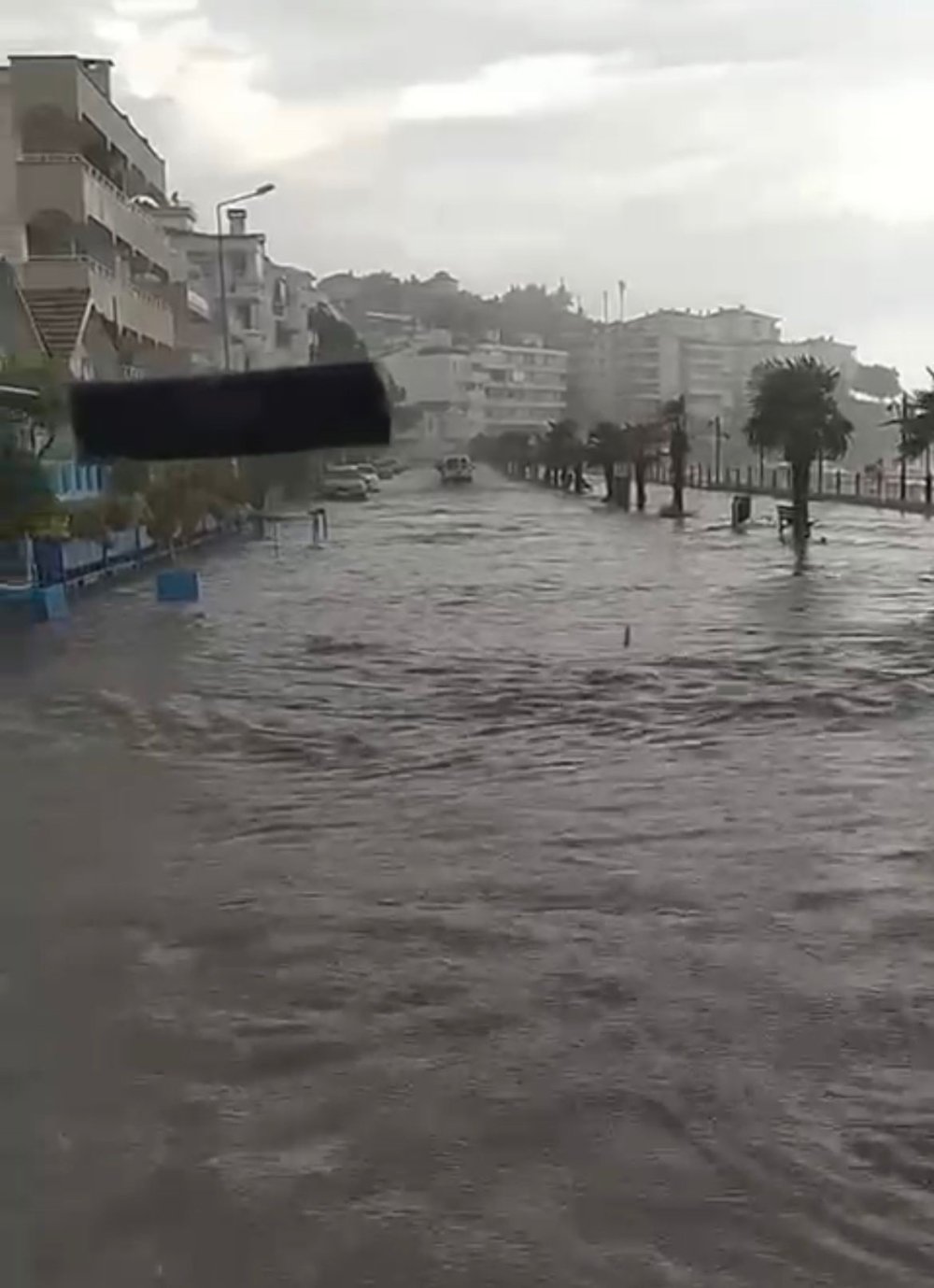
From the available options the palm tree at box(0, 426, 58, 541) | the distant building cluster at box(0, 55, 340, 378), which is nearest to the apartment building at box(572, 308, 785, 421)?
the distant building cluster at box(0, 55, 340, 378)

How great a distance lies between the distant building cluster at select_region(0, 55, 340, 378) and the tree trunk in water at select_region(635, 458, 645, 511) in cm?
1308

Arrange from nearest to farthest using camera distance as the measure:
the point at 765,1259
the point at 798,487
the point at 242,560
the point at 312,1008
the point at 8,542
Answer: the point at 765,1259 < the point at 312,1008 < the point at 8,542 < the point at 242,560 < the point at 798,487

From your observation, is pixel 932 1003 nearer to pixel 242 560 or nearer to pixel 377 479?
pixel 242 560

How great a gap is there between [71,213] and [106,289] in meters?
2.22

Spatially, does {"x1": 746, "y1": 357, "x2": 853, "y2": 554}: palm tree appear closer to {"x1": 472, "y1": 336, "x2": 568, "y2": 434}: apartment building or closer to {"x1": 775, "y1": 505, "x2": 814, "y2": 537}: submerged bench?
{"x1": 775, "y1": 505, "x2": 814, "y2": 537}: submerged bench

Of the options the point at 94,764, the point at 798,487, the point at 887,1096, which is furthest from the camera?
the point at 798,487

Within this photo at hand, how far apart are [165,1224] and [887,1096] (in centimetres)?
227

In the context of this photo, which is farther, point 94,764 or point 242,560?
point 242,560

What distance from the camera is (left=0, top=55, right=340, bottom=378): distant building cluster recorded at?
35.2m

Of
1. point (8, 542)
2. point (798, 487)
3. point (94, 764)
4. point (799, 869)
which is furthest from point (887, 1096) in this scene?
point (798, 487)

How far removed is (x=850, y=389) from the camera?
41.4m

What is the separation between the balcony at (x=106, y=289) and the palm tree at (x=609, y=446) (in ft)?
59.2

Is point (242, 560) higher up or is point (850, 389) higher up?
point (850, 389)

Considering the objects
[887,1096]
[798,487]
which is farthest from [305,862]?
[798,487]
